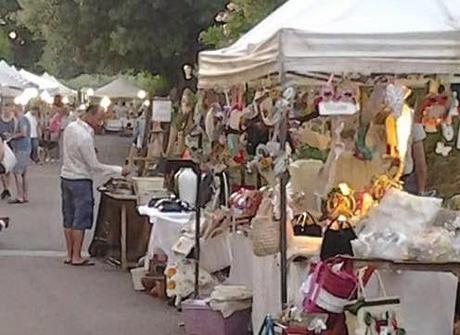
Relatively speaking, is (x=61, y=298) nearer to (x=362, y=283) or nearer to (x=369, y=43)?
(x=362, y=283)

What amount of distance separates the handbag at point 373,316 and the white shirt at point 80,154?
18.5ft

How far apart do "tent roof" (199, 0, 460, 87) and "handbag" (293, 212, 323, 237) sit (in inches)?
51.1

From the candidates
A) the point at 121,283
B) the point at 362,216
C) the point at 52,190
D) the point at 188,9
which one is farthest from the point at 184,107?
the point at 188,9

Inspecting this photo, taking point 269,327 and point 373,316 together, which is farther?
point 269,327

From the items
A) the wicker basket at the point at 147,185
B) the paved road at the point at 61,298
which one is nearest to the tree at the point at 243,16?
the wicker basket at the point at 147,185

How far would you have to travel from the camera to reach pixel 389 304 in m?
6.47

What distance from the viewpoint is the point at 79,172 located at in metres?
11.8

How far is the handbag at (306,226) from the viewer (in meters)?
7.69

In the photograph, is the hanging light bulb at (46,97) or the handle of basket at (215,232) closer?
the handle of basket at (215,232)

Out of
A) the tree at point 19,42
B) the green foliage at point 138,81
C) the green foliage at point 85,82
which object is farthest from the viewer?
the green foliage at point 85,82

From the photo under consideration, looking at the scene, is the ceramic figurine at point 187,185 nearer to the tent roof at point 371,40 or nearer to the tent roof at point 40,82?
the tent roof at point 371,40

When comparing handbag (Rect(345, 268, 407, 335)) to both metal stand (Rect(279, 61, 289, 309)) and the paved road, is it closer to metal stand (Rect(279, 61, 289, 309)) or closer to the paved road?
metal stand (Rect(279, 61, 289, 309))

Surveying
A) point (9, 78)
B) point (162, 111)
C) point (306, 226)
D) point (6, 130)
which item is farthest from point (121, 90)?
point (306, 226)

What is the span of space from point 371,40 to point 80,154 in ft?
19.3
